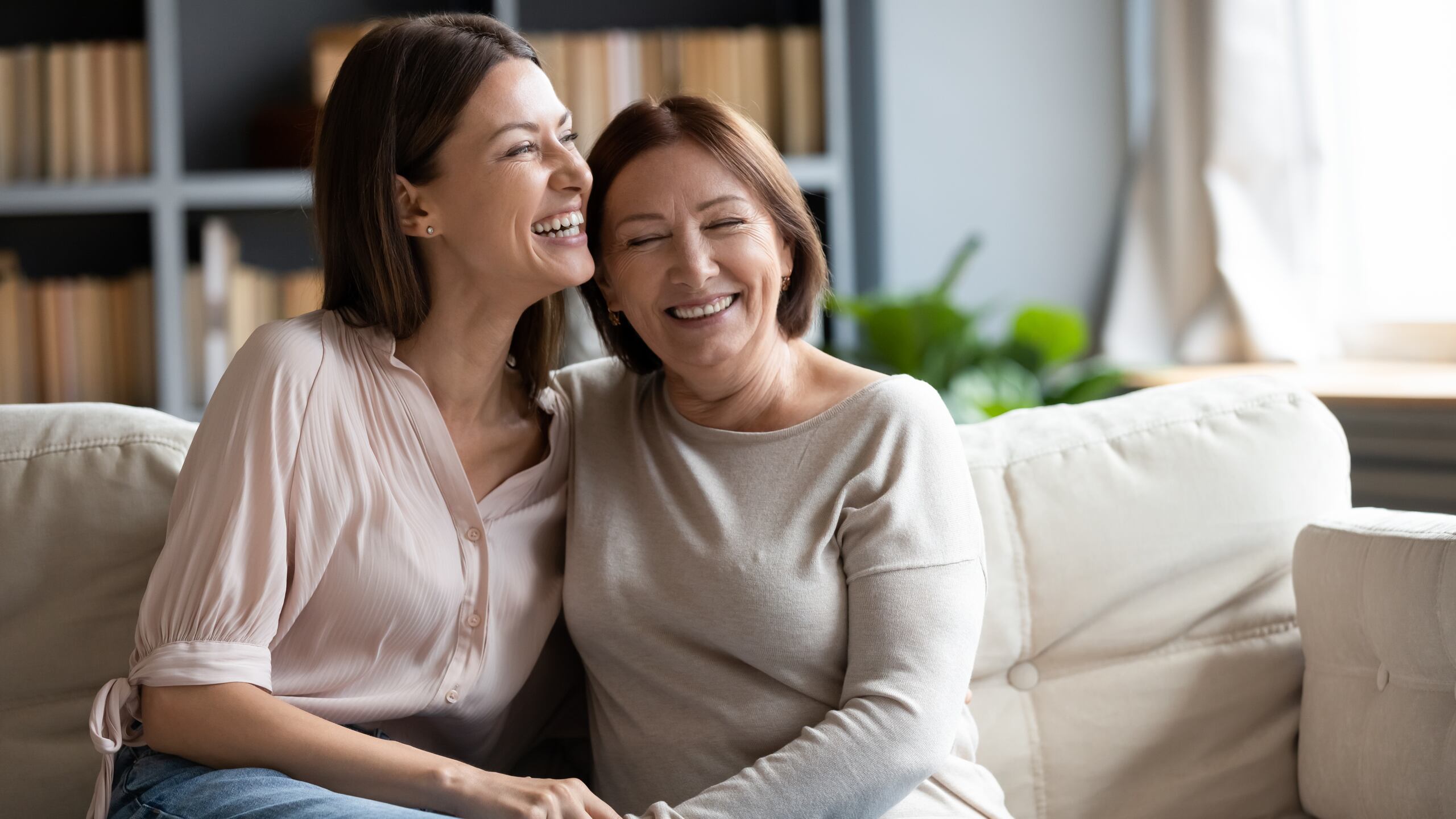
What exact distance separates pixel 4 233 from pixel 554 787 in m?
2.60

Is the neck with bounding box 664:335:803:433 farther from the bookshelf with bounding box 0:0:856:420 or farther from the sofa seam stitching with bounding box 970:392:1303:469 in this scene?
the bookshelf with bounding box 0:0:856:420

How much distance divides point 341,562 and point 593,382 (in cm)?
42

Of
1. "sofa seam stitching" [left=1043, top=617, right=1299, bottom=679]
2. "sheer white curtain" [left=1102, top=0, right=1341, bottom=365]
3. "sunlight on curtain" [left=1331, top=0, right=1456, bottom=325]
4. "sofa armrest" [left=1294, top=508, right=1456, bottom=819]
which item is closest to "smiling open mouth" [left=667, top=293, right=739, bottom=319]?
"sofa seam stitching" [left=1043, top=617, right=1299, bottom=679]

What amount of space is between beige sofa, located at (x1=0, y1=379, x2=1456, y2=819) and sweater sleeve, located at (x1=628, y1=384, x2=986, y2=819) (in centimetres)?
28

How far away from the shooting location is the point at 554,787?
1176 millimetres

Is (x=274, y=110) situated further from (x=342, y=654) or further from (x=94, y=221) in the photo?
(x=342, y=654)

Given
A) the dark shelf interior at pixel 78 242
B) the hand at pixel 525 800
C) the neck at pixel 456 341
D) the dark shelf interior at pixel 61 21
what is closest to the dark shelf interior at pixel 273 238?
the dark shelf interior at pixel 78 242

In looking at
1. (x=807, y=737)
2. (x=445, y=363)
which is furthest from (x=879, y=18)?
(x=807, y=737)

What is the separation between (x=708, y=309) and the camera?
1.36m

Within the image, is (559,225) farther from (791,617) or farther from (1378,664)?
(1378,664)

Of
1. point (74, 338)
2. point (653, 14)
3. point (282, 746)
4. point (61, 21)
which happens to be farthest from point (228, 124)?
point (282, 746)

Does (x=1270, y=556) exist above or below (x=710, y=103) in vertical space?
below

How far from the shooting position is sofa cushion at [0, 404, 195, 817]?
138cm

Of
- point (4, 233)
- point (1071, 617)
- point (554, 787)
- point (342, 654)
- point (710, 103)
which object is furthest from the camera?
point (4, 233)
